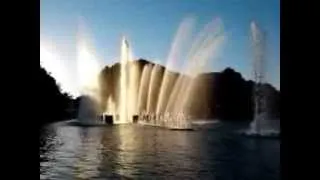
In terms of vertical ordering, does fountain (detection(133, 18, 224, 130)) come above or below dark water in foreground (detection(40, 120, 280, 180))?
above

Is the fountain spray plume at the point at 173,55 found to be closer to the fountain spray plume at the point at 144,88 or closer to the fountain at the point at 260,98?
the fountain spray plume at the point at 144,88

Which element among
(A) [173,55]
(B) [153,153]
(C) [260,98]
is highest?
(A) [173,55]

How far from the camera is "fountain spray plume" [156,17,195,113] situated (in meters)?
3.08

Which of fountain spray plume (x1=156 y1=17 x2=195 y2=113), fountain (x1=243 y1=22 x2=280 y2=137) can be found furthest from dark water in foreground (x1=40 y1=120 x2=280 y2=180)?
fountain spray plume (x1=156 y1=17 x2=195 y2=113)

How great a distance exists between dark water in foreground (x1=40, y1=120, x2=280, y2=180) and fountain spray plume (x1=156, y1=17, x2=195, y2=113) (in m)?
0.17

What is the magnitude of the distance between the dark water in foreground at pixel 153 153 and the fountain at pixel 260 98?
0.18 feet

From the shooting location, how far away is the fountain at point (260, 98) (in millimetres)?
3078

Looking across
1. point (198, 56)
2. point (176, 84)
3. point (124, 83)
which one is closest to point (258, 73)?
point (198, 56)

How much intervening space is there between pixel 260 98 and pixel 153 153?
2.27 feet

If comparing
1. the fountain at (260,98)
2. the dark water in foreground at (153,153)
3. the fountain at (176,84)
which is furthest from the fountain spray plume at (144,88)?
the fountain at (260,98)

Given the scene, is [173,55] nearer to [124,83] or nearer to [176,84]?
[176,84]

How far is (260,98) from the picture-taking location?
3.12 metres

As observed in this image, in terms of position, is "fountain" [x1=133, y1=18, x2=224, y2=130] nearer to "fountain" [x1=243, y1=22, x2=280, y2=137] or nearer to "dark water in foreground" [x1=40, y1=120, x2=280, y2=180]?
"dark water in foreground" [x1=40, y1=120, x2=280, y2=180]
